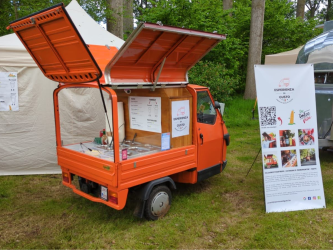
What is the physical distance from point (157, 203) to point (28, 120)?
11.3 ft

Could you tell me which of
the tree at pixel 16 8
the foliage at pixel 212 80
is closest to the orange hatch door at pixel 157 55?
the tree at pixel 16 8

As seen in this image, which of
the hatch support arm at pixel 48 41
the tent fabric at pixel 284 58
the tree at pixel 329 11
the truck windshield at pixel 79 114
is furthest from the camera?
the tree at pixel 329 11

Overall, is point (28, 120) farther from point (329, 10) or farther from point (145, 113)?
point (329, 10)

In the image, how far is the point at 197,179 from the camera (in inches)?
185

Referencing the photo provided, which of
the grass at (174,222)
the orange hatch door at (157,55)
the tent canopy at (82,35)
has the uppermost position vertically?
the tent canopy at (82,35)

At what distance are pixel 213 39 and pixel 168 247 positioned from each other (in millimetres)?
2901

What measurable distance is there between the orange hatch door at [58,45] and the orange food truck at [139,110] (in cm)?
1

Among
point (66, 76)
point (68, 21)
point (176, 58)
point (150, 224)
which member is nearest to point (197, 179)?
point (150, 224)

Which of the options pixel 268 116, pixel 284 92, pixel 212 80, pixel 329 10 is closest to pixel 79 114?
pixel 268 116

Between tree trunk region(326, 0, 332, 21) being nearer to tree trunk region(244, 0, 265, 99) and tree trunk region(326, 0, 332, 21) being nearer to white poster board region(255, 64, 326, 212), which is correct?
tree trunk region(244, 0, 265, 99)

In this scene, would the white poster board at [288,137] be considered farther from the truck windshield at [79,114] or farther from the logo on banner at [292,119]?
the truck windshield at [79,114]

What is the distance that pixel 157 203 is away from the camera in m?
4.11

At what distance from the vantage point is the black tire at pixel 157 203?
401 centimetres

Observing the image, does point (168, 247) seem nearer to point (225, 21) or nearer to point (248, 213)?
point (248, 213)
